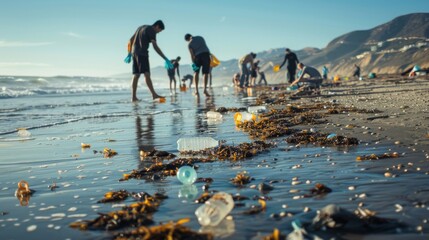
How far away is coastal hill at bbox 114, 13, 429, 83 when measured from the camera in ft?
247

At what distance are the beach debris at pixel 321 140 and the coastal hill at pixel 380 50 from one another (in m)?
58.3

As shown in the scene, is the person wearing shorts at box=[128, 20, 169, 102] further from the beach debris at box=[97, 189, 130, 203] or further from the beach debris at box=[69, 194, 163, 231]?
the beach debris at box=[69, 194, 163, 231]

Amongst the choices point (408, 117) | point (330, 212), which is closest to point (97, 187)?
point (330, 212)

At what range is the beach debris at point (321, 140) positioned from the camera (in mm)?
5016

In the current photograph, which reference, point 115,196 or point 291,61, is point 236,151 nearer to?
point 115,196

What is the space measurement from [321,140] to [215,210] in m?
3.11

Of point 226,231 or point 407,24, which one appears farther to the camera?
point 407,24

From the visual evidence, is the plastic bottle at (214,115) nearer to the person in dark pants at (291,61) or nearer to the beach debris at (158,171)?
the beach debris at (158,171)

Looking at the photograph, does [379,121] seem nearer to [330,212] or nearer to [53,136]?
[330,212]

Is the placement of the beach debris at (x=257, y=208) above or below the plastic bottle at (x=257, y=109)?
below

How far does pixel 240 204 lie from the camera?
2828mm

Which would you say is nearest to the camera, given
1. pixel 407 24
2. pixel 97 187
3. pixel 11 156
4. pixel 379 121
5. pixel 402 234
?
pixel 402 234

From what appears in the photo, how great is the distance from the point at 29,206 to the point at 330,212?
217cm

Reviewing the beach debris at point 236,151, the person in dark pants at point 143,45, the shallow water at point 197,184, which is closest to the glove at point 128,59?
the person in dark pants at point 143,45
